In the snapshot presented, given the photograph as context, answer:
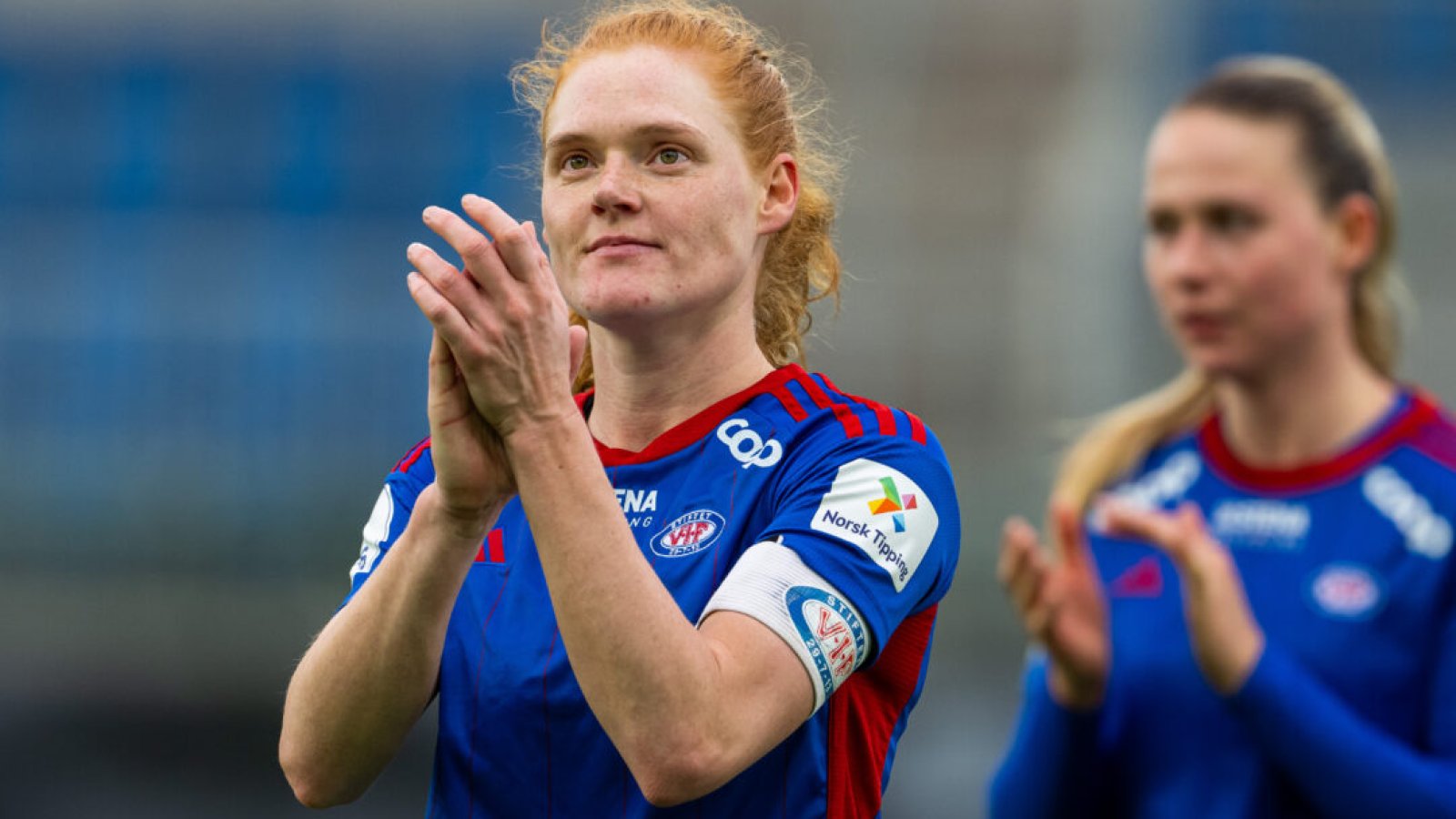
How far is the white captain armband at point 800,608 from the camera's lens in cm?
252

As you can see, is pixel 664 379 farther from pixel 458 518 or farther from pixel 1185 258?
pixel 1185 258

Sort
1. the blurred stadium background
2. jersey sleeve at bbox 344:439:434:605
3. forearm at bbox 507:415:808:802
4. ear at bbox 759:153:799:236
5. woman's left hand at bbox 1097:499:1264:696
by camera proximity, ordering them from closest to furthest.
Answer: woman's left hand at bbox 1097:499:1264:696
forearm at bbox 507:415:808:802
jersey sleeve at bbox 344:439:434:605
ear at bbox 759:153:799:236
the blurred stadium background

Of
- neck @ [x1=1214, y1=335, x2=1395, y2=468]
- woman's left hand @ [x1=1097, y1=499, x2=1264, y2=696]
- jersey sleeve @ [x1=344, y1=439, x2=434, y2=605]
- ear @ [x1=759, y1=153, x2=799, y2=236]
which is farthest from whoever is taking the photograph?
ear @ [x1=759, y1=153, x2=799, y2=236]

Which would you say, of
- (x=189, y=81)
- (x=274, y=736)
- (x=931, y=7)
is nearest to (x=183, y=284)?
(x=189, y=81)

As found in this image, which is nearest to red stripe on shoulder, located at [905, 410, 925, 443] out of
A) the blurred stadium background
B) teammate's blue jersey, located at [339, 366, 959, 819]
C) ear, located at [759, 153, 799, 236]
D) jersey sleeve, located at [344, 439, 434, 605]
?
teammate's blue jersey, located at [339, 366, 959, 819]

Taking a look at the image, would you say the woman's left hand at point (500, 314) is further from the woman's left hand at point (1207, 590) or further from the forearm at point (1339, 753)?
the forearm at point (1339, 753)

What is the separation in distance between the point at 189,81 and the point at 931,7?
5312 mm

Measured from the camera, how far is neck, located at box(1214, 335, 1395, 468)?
2.06 m

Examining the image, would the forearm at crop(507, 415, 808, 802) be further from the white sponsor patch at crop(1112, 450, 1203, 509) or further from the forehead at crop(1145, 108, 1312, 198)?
the forehead at crop(1145, 108, 1312, 198)

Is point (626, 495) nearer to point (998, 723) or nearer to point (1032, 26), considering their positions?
point (998, 723)

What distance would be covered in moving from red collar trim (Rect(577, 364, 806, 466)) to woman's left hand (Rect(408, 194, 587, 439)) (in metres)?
0.38

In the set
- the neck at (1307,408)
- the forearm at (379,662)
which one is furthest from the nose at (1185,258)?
the forearm at (379,662)

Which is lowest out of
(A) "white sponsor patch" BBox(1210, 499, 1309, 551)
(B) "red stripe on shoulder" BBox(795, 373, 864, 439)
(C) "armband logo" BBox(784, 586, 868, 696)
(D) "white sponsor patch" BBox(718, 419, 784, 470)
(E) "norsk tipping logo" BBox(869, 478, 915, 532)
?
(C) "armband logo" BBox(784, 586, 868, 696)

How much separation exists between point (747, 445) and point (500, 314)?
0.52 metres
